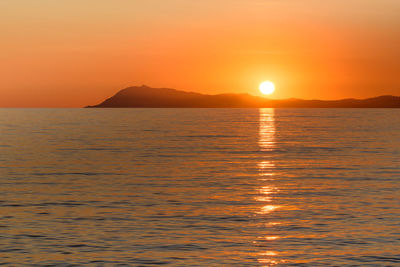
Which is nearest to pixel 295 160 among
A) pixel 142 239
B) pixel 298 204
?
pixel 298 204

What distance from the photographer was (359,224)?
83.9ft

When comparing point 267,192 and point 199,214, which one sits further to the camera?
point 267,192

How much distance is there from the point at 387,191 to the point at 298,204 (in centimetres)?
704

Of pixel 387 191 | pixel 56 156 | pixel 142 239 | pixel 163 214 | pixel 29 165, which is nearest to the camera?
pixel 142 239

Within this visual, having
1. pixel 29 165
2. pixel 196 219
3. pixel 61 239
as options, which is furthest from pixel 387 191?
pixel 29 165

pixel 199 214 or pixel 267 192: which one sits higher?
pixel 199 214

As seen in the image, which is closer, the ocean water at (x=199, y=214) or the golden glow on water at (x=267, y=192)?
the golden glow on water at (x=267, y=192)

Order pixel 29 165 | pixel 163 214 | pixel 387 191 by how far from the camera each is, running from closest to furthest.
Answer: pixel 163 214, pixel 387 191, pixel 29 165

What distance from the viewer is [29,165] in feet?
166

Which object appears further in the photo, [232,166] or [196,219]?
[232,166]

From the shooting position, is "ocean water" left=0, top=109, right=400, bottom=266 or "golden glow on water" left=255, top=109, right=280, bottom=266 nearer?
"golden glow on water" left=255, top=109, right=280, bottom=266

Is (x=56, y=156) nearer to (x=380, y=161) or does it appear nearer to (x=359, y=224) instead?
(x=380, y=161)

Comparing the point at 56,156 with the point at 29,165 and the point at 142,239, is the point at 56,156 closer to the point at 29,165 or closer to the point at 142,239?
the point at 29,165

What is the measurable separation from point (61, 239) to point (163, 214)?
5.92 metres
